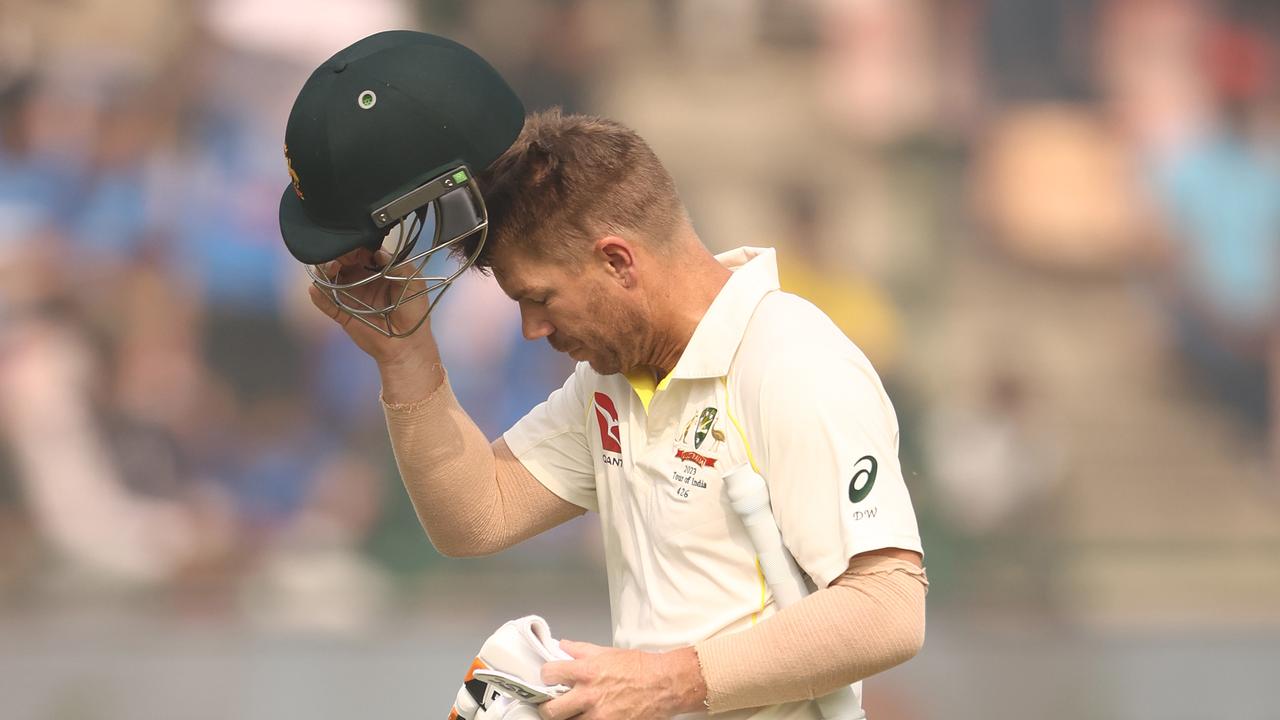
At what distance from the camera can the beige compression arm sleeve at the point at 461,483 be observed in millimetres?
2590

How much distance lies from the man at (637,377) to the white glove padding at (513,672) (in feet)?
0.15

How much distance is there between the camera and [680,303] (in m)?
2.46

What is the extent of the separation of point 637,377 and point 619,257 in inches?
8.8

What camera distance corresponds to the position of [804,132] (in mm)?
8344

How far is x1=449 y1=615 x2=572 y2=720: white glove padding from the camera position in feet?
7.67

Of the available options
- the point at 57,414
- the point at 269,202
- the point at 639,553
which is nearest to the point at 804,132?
the point at 269,202

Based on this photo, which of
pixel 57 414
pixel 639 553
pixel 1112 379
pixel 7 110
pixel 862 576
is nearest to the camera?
pixel 862 576

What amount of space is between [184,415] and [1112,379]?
176 inches

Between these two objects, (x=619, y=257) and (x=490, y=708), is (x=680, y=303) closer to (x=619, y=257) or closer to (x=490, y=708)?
(x=619, y=257)

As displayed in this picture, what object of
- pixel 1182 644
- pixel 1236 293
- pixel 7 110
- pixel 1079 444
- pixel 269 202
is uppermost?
pixel 7 110

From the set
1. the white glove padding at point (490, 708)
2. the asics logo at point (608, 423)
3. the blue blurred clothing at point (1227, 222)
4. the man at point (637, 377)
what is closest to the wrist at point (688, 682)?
the man at point (637, 377)

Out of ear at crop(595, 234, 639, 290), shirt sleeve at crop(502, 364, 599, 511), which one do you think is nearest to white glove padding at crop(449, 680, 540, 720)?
shirt sleeve at crop(502, 364, 599, 511)

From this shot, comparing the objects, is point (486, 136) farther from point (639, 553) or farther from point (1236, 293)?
point (1236, 293)

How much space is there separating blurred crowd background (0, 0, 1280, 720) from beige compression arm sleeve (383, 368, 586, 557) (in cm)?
308
